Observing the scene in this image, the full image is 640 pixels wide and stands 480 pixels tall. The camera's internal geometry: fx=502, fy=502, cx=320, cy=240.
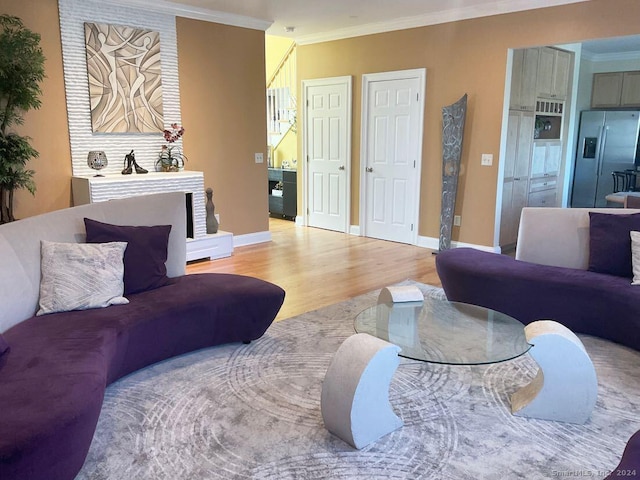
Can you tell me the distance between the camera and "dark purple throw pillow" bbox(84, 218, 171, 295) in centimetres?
310

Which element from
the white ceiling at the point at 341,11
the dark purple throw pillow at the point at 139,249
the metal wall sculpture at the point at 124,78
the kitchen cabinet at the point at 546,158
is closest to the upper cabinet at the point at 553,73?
the kitchen cabinet at the point at 546,158

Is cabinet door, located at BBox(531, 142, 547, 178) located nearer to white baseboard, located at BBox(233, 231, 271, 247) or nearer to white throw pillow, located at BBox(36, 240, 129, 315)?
white baseboard, located at BBox(233, 231, 271, 247)

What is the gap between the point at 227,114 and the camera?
6.00m

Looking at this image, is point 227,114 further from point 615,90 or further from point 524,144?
point 615,90

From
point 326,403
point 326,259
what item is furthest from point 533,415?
point 326,259

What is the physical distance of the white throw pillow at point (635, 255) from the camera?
10.9 feet

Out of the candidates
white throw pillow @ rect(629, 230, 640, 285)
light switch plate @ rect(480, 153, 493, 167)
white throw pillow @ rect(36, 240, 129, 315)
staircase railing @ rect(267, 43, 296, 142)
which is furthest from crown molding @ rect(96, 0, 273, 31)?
white throw pillow @ rect(629, 230, 640, 285)

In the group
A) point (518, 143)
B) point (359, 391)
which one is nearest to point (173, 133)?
point (518, 143)

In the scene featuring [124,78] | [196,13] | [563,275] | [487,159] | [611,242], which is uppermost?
[196,13]

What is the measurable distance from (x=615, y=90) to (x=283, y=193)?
5.40 metres

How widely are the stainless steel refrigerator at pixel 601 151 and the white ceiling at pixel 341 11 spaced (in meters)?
3.38

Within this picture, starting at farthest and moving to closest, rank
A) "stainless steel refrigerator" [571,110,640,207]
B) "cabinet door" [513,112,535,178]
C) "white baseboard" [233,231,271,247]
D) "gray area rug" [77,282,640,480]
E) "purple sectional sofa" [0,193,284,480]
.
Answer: "stainless steel refrigerator" [571,110,640,207]
"white baseboard" [233,231,271,247]
"cabinet door" [513,112,535,178]
"gray area rug" [77,282,640,480]
"purple sectional sofa" [0,193,284,480]

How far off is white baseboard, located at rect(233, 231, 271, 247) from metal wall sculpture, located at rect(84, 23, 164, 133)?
1.65 m

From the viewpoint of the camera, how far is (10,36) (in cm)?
419
